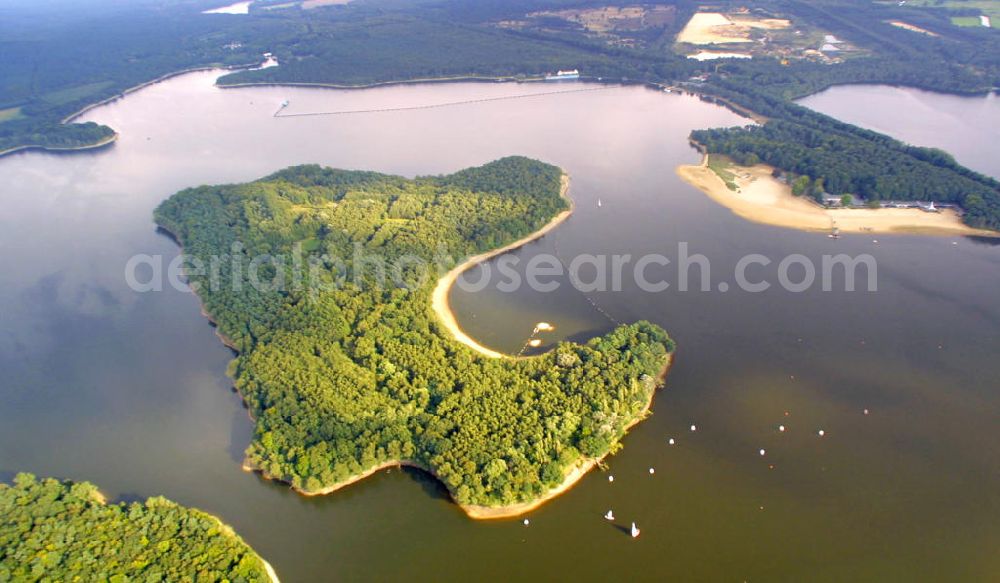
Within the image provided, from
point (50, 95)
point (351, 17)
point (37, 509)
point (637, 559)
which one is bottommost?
point (637, 559)

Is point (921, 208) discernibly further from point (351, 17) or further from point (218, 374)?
point (351, 17)

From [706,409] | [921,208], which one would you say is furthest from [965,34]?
[706,409]

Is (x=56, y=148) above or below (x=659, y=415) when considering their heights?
above

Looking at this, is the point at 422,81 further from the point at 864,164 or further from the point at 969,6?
the point at 969,6

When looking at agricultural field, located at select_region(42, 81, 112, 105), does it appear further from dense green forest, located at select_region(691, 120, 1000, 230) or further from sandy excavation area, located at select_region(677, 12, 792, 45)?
sandy excavation area, located at select_region(677, 12, 792, 45)

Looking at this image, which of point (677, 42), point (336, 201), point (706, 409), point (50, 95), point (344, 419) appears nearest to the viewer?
point (344, 419)

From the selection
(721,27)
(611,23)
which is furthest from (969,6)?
(611,23)
